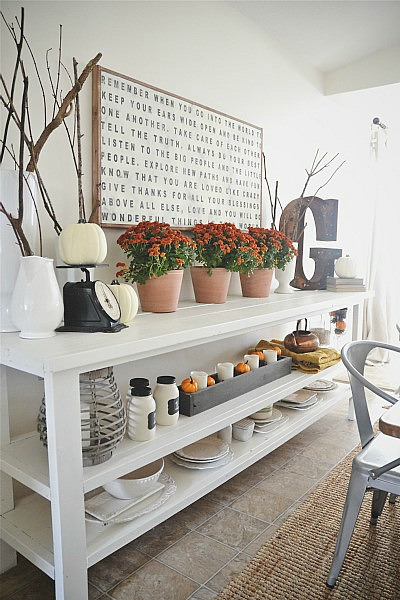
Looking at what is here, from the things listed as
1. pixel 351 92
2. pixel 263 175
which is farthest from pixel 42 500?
pixel 351 92

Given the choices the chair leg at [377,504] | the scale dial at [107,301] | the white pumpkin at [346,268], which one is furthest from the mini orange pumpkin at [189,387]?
the white pumpkin at [346,268]

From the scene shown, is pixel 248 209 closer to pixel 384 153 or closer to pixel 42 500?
pixel 42 500

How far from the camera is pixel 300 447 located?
2607 mm

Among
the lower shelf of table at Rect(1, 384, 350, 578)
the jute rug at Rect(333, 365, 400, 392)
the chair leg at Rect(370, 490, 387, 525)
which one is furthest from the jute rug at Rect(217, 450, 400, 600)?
the jute rug at Rect(333, 365, 400, 392)

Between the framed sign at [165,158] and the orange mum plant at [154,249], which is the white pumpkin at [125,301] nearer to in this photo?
the orange mum plant at [154,249]

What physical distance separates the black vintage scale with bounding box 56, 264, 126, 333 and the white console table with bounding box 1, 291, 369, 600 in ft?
0.15

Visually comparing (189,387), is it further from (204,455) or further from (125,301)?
(125,301)

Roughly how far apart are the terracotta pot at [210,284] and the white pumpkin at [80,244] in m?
0.74

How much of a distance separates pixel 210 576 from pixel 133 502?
337 mm

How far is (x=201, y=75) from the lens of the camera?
241 centimetres

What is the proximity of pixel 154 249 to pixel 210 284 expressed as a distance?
51cm

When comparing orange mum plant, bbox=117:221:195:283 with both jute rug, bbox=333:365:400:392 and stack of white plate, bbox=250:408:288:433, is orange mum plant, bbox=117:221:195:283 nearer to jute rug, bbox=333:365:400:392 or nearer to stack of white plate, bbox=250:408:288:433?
stack of white plate, bbox=250:408:288:433

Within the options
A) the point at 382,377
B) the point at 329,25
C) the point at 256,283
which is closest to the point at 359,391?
the point at 256,283

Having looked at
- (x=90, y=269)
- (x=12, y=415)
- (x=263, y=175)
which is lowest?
(x=12, y=415)
